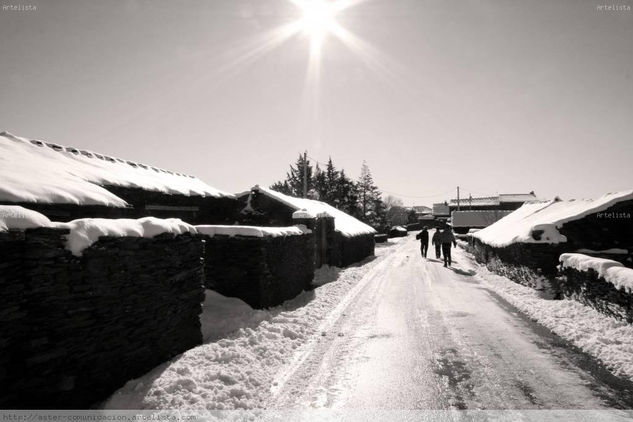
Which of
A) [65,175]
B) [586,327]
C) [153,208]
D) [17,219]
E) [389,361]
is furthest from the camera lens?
[153,208]

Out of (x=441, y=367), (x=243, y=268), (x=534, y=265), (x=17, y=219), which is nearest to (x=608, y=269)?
(x=534, y=265)

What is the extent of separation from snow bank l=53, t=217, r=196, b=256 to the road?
2895 millimetres

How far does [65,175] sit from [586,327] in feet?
39.1

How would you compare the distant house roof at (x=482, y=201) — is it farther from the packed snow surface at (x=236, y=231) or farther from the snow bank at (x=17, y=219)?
the snow bank at (x=17, y=219)

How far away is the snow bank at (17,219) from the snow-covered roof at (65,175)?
349cm

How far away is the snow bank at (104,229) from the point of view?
12.8 feet

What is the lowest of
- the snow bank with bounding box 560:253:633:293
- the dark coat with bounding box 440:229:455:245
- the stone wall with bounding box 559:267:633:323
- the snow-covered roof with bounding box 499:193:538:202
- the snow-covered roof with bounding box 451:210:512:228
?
the stone wall with bounding box 559:267:633:323

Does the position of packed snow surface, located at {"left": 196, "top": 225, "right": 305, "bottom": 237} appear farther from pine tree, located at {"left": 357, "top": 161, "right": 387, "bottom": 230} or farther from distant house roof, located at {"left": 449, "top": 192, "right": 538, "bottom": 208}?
distant house roof, located at {"left": 449, "top": 192, "right": 538, "bottom": 208}

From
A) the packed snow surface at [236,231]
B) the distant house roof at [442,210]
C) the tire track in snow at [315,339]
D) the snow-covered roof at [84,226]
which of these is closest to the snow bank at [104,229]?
the snow-covered roof at [84,226]

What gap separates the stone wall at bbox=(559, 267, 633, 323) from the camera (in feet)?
20.8

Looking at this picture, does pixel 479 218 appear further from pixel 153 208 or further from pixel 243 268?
pixel 243 268

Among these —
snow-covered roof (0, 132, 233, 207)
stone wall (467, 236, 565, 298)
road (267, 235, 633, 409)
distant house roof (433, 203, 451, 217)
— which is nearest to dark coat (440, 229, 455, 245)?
stone wall (467, 236, 565, 298)

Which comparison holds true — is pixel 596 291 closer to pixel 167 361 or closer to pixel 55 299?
pixel 167 361

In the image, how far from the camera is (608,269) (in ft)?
22.9
